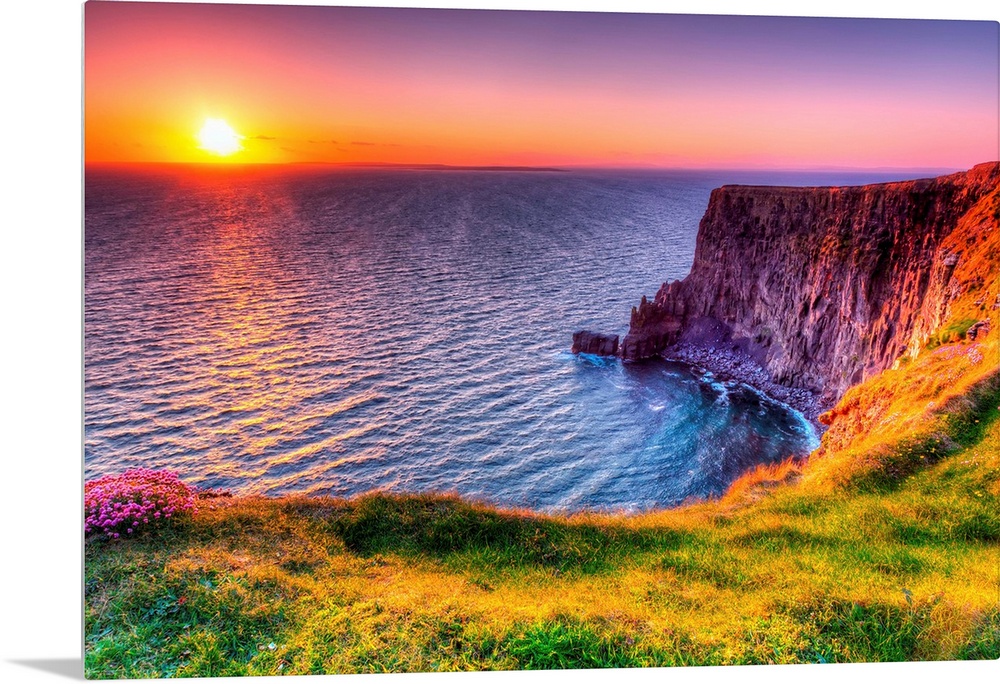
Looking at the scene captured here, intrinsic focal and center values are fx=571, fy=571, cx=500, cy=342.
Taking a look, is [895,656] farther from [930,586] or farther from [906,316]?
[906,316]

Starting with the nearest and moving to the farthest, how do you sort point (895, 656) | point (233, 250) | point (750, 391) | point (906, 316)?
1. point (895, 656)
2. point (233, 250)
3. point (906, 316)
4. point (750, 391)

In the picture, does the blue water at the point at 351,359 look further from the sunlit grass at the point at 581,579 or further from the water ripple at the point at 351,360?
the sunlit grass at the point at 581,579

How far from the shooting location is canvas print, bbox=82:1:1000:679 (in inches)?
A: 293

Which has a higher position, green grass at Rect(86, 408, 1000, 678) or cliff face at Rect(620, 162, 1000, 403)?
cliff face at Rect(620, 162, 1000, 403)

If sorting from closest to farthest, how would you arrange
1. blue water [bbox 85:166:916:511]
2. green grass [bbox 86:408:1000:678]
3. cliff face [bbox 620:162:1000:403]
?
A: green grass [bbox 86:408:1000:678] < blue water [bbox 85:166:916:511] < cliff face [bbox 620:162:1000:403]

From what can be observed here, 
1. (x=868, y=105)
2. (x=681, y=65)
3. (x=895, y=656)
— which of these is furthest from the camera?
(x=868, y=105)

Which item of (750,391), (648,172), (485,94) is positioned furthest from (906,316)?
(485,94)

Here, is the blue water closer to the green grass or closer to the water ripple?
the water ripple

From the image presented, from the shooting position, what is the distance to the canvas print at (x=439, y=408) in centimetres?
744

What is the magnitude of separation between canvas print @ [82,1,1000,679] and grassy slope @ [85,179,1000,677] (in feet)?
0.14

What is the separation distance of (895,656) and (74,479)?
436 inches

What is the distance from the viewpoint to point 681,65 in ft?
33.0

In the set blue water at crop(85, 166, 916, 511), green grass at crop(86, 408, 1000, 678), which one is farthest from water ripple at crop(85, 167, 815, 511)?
green grass at crop(86, 408, 1000, 678)

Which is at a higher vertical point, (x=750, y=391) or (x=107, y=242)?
(x=107, y=242)
